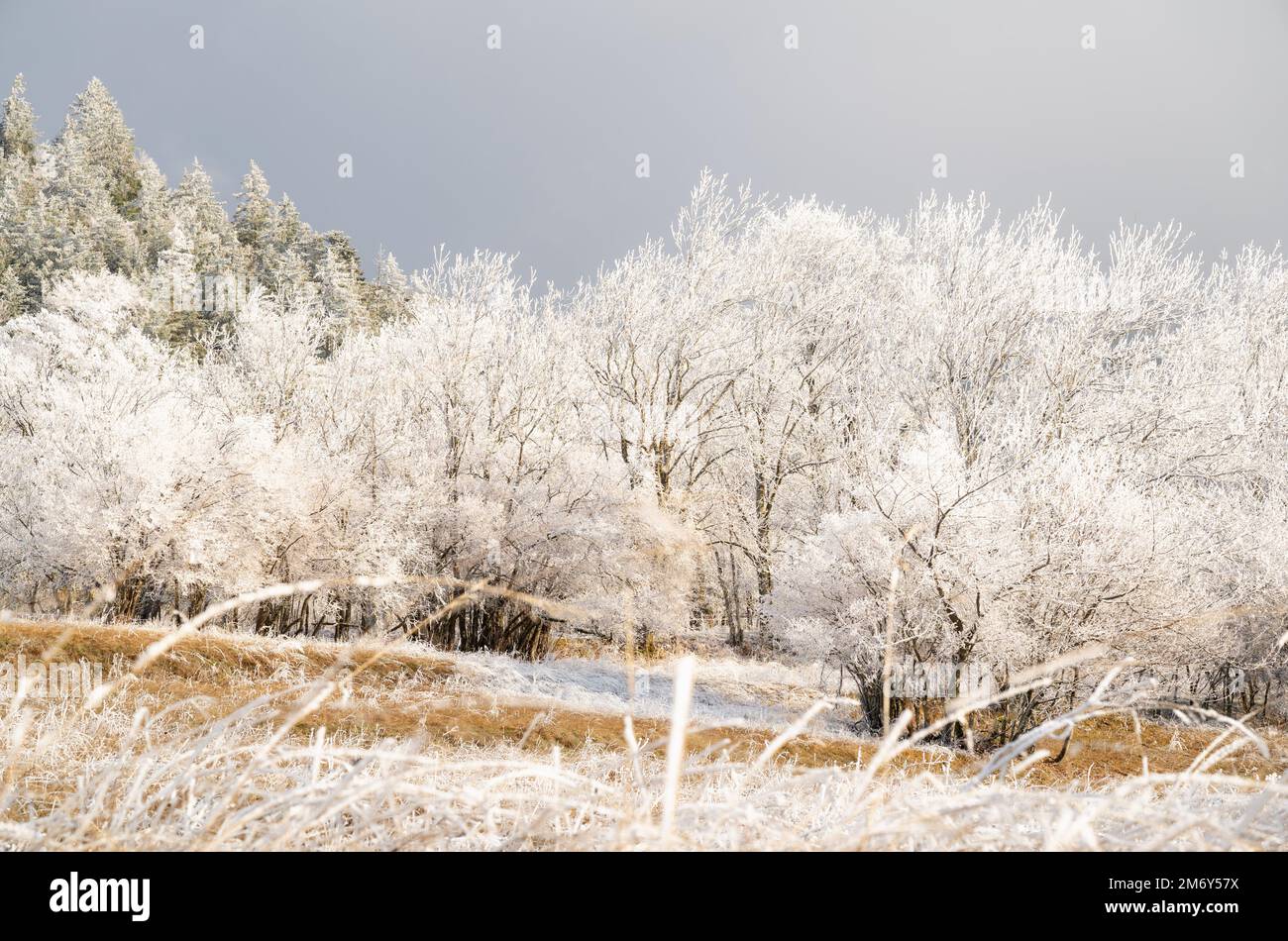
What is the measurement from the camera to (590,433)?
27.0 m

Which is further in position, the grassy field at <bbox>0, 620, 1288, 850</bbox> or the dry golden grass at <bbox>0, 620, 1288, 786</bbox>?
the dry golden grass at <bbox>0, 620, 1288, 786</bbox>

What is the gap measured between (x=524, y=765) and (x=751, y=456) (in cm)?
2834

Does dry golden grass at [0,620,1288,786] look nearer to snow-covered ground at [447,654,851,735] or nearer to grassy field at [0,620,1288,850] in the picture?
grassy field at [0,620,1288,850]

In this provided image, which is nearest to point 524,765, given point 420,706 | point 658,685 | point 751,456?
point 420,706

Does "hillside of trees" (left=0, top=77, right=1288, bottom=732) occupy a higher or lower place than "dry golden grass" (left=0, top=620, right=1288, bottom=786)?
higher

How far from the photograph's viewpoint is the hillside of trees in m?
15.3

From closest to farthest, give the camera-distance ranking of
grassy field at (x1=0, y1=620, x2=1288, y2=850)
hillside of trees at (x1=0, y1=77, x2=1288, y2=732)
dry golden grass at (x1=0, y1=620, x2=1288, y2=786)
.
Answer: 1. grassy field at (x1=0, y1=620, x2=1288, y2=850)
2. dry golden grass at (x1=0, y1=620, x2=1288, y2=786)
3. hillside of trees at (x1=0, y1=77, x2=1288, y2=732)

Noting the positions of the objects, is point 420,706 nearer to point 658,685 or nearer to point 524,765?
point 658,685

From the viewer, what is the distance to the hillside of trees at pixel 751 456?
1533 centimetres

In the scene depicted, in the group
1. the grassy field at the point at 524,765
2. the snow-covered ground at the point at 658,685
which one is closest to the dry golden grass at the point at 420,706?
the grassy field at the point at 524,765

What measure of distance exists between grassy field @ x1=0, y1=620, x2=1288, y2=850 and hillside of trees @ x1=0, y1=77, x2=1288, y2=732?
8.88ft

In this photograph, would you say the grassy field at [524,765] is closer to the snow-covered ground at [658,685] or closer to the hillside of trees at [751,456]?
the snow-covered ground at [658,685]

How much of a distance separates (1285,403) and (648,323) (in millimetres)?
21509

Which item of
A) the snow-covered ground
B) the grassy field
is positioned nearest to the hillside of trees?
the snow-covered ground
